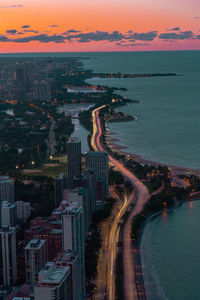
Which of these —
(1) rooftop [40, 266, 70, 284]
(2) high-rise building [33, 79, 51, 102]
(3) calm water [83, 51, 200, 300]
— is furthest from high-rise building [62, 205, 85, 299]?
(2) high-rise building [33, 79, 51, 102]

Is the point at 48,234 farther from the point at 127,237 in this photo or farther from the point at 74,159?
the point at 74,159

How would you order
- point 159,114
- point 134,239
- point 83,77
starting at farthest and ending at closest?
point 83,77, point 159,114, point 134,239

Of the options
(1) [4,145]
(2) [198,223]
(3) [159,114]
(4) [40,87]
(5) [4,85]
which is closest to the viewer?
(2) [198,223]

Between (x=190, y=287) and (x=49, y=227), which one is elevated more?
(x=49, y=227)

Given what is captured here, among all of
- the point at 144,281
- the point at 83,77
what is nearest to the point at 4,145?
the point at 144,281

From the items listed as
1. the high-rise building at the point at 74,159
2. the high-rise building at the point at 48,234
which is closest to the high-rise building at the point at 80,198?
the high-rise building at the point at 48,234

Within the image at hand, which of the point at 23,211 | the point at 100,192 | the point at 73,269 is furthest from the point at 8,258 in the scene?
the point at 100,192

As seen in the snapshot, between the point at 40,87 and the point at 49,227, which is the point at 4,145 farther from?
the point at 40,87
